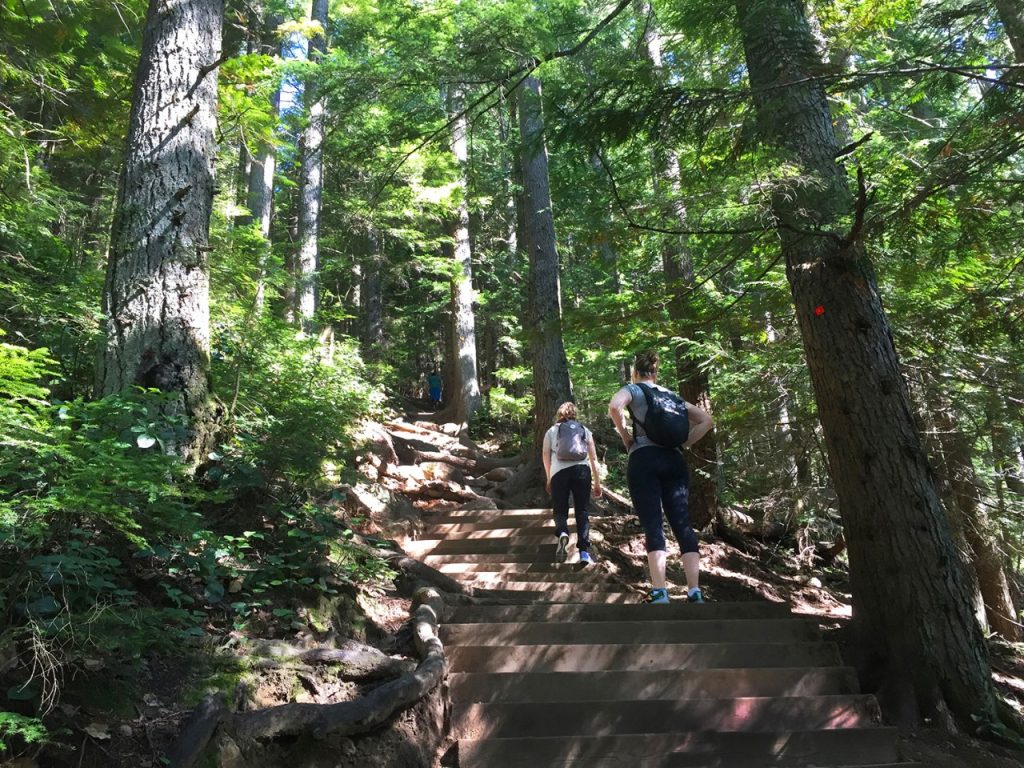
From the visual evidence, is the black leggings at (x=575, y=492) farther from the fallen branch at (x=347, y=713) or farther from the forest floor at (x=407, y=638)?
the fallen branch at (x=347, y=713)

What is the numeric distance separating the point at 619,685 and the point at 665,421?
199cm

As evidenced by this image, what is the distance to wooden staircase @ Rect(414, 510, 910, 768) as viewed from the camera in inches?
136

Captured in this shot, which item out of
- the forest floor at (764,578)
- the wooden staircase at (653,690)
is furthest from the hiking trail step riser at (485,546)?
the wooden staircase at (653,690)

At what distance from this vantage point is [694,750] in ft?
11.4

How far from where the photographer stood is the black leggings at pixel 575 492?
662 cm

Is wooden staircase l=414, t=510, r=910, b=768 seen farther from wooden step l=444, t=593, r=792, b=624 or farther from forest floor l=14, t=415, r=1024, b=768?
forest floor l=14, t=415, r=1024, b=768

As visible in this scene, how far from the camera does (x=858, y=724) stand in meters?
3.83

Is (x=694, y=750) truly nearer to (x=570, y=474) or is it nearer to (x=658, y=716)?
(x=658, y=716)

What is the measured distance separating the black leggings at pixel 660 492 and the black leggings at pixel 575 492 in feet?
4.92

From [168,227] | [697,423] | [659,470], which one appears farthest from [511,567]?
[168,227]

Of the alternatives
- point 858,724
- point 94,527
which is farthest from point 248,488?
point 858,724

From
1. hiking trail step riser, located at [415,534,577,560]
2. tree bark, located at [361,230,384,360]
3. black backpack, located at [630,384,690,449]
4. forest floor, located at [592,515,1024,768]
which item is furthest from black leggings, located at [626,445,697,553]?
tree bark, located at [361,230,384,360]

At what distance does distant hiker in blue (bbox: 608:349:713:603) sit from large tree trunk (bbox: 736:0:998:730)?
3.67 feet

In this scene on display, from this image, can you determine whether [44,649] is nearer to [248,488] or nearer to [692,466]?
[248,488]
